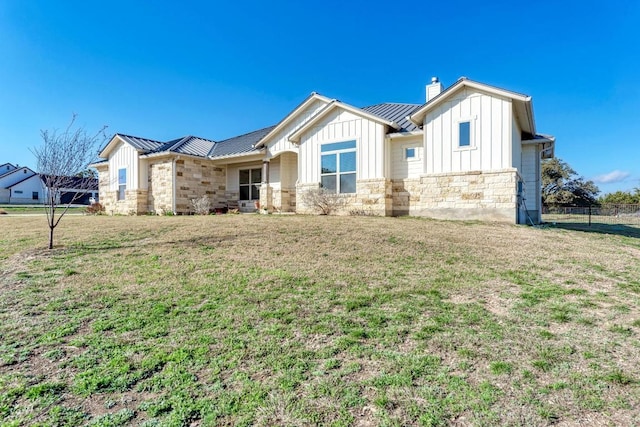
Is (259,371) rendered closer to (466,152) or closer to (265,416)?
(265,416)

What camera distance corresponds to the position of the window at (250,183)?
19094 mm

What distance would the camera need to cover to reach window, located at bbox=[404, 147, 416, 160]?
13852 millimetres

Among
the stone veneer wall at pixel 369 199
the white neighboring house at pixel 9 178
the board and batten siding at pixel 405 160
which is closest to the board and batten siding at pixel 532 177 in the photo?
the board and batten siding at pixel 405 160

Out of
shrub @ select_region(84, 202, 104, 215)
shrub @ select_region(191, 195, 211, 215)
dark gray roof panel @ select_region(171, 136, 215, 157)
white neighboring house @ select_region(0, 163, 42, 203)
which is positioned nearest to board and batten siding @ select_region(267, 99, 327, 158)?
shrub @ select_region(191, 195, 211, 215)

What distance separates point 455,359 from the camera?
307 cm

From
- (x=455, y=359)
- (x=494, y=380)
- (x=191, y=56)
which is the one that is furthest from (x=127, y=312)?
(x=191, y=56)

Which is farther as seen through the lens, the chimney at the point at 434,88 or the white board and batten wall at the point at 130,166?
the white board and batten wall at the point at 130,166

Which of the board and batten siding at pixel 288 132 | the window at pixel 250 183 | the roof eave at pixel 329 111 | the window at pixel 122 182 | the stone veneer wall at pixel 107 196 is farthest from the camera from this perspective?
the stone veneer wall at pixel 107 196

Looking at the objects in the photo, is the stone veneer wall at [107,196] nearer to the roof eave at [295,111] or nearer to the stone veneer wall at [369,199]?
the roof eave at [295,111]

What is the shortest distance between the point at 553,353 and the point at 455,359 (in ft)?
3.07

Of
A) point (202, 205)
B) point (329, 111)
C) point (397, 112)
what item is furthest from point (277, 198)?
point (397, 112)

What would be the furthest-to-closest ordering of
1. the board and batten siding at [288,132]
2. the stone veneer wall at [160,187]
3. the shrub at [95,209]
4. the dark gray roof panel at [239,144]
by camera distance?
the shrub at [95,209], the dark gray roof panel at [239,144], the stone veneer wall at [160,187], the board and batten siding at [288,132]

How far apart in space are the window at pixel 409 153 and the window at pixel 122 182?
15733 millimetres

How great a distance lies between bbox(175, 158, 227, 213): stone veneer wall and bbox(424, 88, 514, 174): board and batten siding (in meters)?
12.0
